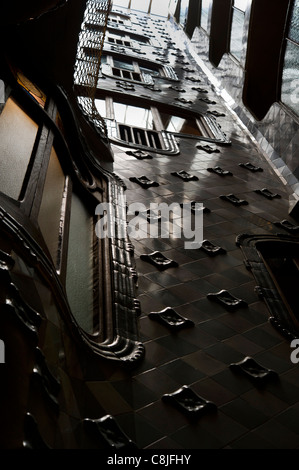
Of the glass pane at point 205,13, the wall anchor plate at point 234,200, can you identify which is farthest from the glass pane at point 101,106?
the glass pane at point 205,13

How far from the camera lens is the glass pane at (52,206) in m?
3.34

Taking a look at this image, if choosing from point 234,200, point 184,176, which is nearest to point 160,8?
point 184,176

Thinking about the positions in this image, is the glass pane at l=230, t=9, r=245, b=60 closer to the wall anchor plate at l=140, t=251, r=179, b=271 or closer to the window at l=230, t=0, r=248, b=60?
the window at l=230, t=0, r=248, b=60

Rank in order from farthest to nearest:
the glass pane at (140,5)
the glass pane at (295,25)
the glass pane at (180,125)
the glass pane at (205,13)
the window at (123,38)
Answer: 1. the glass pane at (140,5)
2. the glass pane at (205,13)
3. the window at (123,38)
4. the glass pane at (180,125)
5. the glass pane at (295,25)

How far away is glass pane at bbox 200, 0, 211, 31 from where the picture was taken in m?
13.5

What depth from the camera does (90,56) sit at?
A: 6.34 meters

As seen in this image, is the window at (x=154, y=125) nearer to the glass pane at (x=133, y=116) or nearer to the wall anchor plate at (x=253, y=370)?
the glass pane at (x=133, y=116)

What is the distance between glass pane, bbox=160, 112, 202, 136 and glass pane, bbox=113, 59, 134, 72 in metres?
2.71

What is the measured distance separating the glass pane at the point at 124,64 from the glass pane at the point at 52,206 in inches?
295

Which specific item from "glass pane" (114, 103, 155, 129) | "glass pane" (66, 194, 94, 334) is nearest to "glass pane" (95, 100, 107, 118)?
"glass pane" (114, 103, 155, 129)

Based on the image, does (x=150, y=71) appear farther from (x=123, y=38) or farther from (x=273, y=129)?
(x=273, y=129)

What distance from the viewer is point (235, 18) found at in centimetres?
1159
